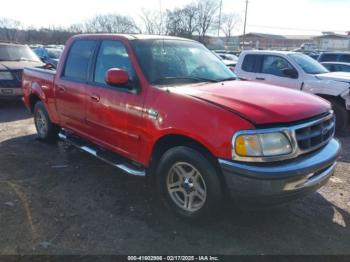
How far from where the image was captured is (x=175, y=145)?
3.45 m

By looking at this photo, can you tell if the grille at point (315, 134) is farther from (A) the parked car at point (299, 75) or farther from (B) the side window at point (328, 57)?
(B) the side window at point (328, 57)

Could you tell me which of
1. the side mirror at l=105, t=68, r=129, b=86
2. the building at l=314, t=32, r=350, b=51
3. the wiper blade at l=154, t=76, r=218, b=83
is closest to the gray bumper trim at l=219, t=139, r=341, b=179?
the wiper blade at l=154, t=76, r=218, b=83

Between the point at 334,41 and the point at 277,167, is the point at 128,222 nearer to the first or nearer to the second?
the point at 277,167

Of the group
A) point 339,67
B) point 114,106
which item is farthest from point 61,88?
point 339,67

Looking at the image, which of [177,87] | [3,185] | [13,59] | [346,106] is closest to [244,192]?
[177,87]

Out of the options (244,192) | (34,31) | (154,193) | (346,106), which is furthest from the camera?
(34,31)

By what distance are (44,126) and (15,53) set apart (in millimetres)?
5670

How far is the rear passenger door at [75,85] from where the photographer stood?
4578 mm

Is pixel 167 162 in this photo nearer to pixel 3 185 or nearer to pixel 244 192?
pixel 244 192

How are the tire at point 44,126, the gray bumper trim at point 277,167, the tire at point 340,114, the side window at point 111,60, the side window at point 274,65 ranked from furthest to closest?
the side window at point 274,65 → the tire at point 340,114 → the tire at point 44,126 → the side window at point 111,60 → the gray bumper trim at point 277,167

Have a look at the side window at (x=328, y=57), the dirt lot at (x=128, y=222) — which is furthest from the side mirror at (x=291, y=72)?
the side window at (x=328, y=57)

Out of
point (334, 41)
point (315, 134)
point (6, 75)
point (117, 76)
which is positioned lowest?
point (334, 41)

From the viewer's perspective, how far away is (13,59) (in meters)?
10.3

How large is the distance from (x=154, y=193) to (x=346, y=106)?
517 centimetres
